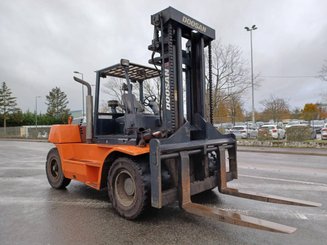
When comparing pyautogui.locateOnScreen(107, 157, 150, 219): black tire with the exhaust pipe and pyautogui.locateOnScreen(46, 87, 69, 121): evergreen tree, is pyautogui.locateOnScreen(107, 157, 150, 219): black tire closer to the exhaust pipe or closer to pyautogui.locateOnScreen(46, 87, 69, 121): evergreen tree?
the exhaust pipe

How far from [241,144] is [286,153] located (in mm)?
5301

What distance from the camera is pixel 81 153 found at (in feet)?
21.0

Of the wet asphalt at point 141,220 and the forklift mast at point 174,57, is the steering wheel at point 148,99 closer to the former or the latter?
the forklift mast at point 174,57

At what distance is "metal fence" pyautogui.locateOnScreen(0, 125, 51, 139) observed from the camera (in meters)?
45.2

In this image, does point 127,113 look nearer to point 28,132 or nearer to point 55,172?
point 55,172

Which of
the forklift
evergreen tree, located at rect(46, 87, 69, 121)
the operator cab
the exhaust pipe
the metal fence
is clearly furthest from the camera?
evergreen tree, located at rect(46, 87, 69, 121)

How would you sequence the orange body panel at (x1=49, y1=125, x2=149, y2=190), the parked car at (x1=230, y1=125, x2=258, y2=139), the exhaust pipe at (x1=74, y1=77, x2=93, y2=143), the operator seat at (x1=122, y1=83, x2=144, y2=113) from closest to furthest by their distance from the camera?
the orange body panel at (x1=49, y1=125, x2=149, y2=190)
the operator seat at (x1=122, y1=83, x2=144, y2=113)
the exhaust pipe at (x1=74, y1=77, x2=93, y2=143)
the parked car at (x1=230, y1=125, x2=258, y2=139)

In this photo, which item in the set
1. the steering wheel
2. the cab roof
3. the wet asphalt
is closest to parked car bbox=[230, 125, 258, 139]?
the wet asphalt

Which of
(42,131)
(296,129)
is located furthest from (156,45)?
(42,131)

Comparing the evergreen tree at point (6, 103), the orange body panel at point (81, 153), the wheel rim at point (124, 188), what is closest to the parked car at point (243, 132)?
the orange body panel at point (81, 153)

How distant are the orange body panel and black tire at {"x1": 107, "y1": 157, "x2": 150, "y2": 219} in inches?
9.7

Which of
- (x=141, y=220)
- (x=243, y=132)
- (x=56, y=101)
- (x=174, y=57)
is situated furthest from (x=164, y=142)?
(x=56, y=101)

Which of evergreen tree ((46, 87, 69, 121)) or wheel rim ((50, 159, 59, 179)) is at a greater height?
evergreen tree ((46, 87, 69, 121))

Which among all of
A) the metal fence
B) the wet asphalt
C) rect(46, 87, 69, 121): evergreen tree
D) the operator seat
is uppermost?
rect(46, 87, 69, 121): evergreen tree
